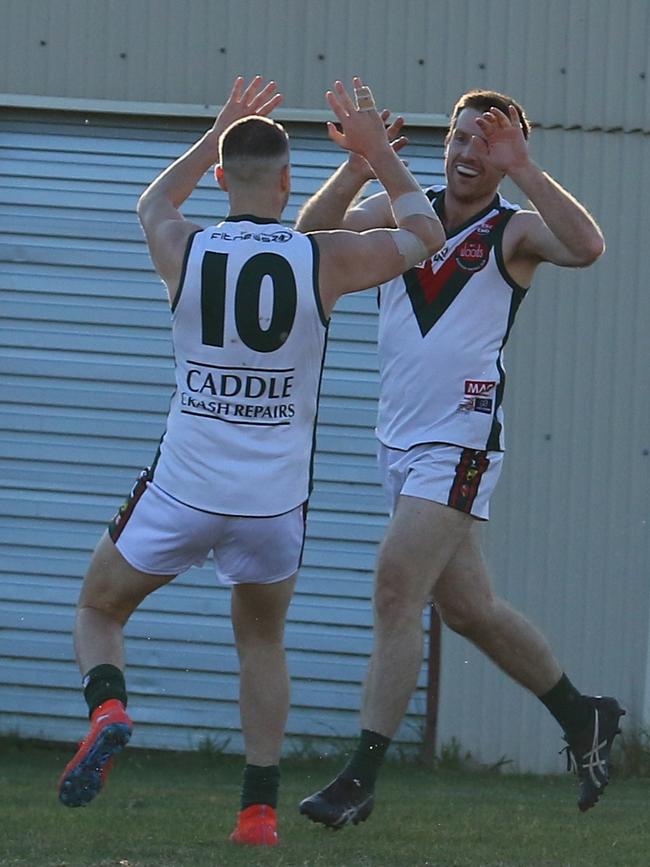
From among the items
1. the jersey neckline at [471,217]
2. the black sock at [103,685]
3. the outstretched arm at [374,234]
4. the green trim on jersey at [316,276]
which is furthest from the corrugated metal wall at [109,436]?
the green trim on jersey at [316,276]

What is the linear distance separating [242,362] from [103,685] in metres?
1.05

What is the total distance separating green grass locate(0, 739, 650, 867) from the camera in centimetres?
534

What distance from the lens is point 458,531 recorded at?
602cm

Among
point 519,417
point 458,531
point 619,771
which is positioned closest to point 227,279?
point 458,531

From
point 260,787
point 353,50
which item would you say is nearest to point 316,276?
point 260,787

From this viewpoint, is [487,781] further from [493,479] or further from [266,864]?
[266,864]

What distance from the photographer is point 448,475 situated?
236 inches

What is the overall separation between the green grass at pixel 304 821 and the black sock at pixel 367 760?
208 mm

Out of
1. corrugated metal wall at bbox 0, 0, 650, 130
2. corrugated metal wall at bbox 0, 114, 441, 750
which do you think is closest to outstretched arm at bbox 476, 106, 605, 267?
corrugated metal wall at bbox 0, 0, 650, 130

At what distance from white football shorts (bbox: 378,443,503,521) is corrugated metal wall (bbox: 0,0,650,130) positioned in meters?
3.74

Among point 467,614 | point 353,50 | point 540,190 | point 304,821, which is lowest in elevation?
point 304,821

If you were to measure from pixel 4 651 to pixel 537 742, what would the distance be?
2.90 meters

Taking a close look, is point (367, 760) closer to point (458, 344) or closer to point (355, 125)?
point (458, 344)

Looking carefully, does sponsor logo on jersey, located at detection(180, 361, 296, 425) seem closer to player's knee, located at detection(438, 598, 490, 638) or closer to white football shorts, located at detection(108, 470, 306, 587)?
white football shorts, located at detection(108, 470, 306, 587)
